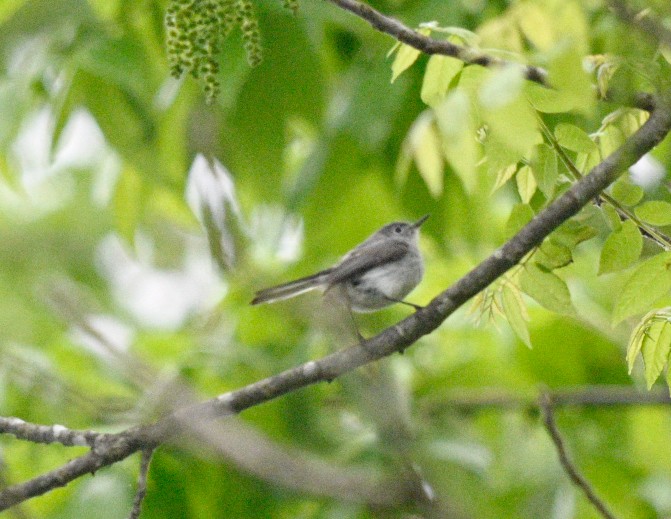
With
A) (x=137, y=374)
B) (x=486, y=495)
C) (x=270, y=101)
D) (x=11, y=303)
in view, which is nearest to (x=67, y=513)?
(x=137, y=374)

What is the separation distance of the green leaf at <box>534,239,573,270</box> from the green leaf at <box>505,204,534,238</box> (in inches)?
3.3

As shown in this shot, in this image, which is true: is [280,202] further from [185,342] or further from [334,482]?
[334,482]

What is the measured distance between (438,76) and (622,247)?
682mm

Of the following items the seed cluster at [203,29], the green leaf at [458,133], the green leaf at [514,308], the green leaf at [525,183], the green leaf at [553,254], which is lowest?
the green leaf at [514,308]

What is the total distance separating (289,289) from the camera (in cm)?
436

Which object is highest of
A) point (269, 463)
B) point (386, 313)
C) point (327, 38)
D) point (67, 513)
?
point (269, 463)

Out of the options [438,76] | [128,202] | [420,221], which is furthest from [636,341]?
[128,202]

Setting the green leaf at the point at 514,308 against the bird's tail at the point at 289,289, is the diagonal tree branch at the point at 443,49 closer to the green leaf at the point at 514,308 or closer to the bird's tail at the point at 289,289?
the green leaf at the point at 514,308

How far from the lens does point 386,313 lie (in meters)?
5.88

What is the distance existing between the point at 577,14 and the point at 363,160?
8.81 ft

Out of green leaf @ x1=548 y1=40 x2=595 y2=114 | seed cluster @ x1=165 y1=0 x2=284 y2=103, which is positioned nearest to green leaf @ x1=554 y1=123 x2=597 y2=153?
green leaf @ x1=548 y1=40 x2=595 y2=114

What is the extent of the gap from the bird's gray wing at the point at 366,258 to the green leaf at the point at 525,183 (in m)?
1.94

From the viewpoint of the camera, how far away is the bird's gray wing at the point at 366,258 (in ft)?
15.3

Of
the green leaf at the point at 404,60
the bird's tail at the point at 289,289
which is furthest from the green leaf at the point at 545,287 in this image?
the bird's tail at the point at 289,289
